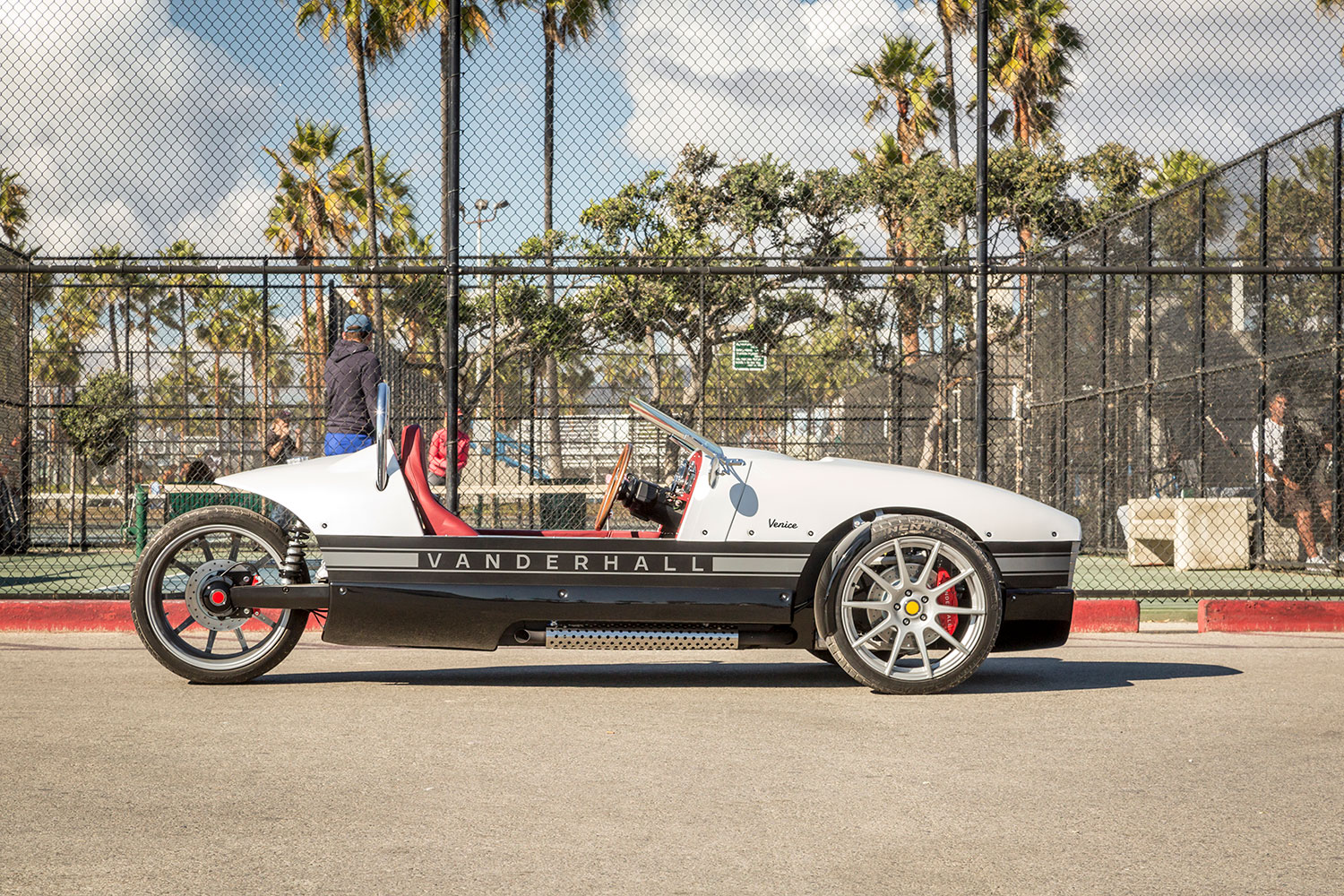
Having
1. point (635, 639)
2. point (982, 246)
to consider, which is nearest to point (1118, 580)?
point (982, 246)

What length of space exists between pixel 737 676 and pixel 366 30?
17.7 m

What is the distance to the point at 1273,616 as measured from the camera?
8.44m

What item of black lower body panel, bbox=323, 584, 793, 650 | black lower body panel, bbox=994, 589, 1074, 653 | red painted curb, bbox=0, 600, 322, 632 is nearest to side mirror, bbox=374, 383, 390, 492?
black lower body panel, bbox=323, 584, 793, 650

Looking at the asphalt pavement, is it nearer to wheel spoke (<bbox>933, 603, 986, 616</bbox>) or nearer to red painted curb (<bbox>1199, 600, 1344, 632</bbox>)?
wheel spoke (<bbox>933, 603, 986, 616</bbox>)

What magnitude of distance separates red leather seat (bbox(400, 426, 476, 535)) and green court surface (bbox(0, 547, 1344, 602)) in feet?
12.0

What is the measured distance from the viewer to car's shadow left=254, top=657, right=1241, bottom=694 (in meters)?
6.07

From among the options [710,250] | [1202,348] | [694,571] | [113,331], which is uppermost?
[710,250]

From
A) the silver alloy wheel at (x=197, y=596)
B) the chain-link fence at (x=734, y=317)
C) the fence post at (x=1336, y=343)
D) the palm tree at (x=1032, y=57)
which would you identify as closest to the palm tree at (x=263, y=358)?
the chain-link fence at (x=734, y=317)

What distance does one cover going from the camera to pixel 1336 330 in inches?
428

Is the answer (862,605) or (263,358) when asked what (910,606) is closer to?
(862,605)

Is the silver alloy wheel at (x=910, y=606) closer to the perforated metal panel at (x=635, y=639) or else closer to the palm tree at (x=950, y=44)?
the perforated metal panel at (x=635, y=639)

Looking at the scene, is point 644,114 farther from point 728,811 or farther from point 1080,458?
point 1080,458

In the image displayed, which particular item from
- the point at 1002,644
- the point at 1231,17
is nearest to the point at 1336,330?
the point at 1231,17

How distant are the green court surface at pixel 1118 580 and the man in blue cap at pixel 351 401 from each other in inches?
87.5
